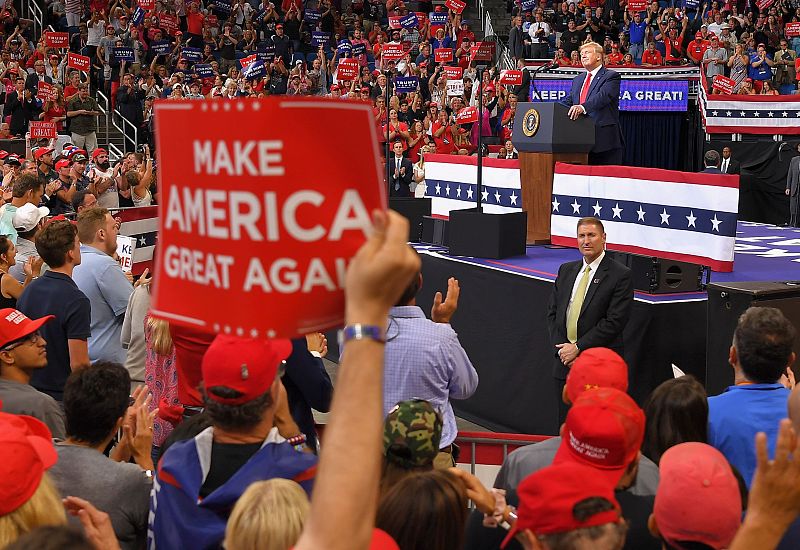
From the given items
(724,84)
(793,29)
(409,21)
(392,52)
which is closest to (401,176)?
(724,84)

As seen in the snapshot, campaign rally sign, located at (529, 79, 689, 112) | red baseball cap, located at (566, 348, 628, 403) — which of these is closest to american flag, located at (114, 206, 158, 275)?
red baseball cap, located at (566, 348, 628, 403)

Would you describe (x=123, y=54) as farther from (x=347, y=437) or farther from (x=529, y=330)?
(x=347, y=437)

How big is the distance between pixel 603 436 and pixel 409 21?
2329 centimetres

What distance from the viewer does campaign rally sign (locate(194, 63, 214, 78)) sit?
24.2 metres

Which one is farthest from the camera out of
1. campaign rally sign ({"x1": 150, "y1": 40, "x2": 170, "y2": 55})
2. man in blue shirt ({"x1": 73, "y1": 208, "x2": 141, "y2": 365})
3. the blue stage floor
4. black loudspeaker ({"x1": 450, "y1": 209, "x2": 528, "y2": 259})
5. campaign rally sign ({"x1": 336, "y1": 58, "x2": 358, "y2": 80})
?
campaign rally sign ({"x1": 150, "y1": 40, "x2": 170, "y2": 55})

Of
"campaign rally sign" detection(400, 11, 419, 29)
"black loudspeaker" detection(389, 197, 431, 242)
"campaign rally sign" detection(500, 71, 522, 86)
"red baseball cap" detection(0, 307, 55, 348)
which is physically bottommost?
"black loudspeaker" detection(389, 197, 431, 242)

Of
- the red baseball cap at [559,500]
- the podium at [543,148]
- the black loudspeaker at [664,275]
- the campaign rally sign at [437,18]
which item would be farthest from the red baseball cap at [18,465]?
the campaign rally sign at [437,18]

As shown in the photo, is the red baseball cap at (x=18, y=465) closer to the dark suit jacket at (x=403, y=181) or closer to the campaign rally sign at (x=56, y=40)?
the dark suit jacket at (x=403, y=181)

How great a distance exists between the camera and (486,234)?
9703 millimetres

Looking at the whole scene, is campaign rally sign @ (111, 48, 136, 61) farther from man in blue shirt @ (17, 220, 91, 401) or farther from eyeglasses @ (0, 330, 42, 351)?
eyeglasses @ (0, 330, 42, 351)

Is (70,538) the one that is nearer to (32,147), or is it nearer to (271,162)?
(271,162)

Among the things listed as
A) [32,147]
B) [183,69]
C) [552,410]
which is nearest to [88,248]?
[552,410]

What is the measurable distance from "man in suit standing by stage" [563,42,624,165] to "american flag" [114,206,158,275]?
15.7 ft

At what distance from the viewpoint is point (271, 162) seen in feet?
7.36
